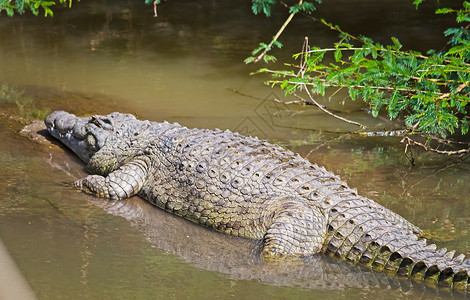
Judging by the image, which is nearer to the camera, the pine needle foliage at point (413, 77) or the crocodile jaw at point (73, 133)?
the pine needle foliage at point (413, 77)

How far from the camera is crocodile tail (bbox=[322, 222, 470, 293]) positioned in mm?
4371

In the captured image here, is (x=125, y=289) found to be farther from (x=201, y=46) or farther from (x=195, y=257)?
(x=201, y=46)

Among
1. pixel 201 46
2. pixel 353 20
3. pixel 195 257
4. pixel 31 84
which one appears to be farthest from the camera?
pixel 353 20

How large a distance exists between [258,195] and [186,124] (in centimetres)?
274

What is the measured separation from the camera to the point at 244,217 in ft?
17.4

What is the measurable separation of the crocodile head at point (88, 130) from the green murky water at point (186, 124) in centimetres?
19

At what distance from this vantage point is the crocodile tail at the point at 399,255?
4.37m

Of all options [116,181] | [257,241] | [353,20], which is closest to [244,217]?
[257,241]

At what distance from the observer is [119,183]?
5.99m

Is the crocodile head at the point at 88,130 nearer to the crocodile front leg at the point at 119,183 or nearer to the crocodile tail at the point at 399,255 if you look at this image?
the crocodile front leg at the point at 119,183

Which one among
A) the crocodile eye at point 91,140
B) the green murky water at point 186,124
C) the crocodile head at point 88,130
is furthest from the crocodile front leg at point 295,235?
the crocodile eye at point 91,140

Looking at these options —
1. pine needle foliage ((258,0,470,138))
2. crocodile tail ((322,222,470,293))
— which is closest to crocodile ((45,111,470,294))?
crocodile tail ((322,222,470,293))

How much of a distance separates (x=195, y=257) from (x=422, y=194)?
2559 mm

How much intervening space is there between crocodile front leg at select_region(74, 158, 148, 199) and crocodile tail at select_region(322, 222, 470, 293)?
79.8 inches
